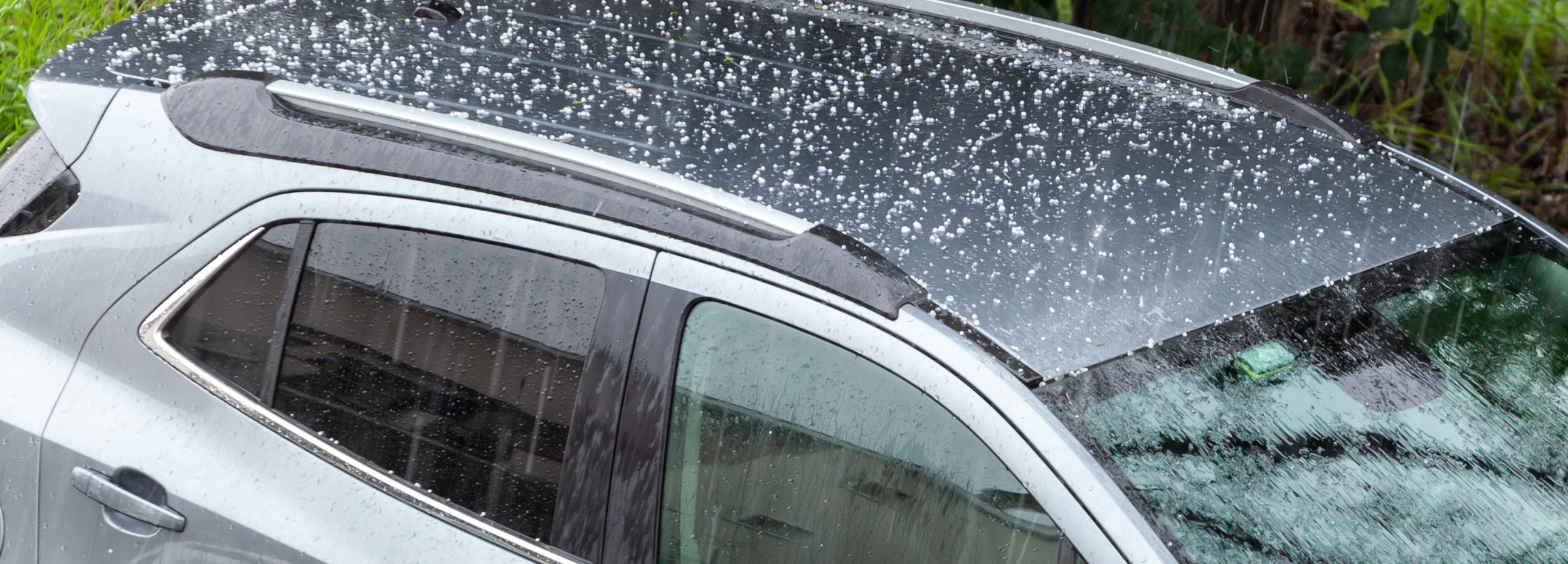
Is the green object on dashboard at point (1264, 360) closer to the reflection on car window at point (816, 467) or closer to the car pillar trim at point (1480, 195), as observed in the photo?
the reflection on car window at point (816, 467)

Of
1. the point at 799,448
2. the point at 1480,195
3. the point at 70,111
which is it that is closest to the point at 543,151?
the point at 799,448

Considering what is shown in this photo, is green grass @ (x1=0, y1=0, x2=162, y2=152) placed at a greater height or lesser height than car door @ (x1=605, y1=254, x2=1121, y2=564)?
lesser

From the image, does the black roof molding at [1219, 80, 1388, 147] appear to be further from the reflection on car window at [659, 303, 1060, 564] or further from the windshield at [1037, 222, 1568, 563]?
the reflection on car window at [659, 303, 1060, 564]

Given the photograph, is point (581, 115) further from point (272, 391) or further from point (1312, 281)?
point (1312, 281)

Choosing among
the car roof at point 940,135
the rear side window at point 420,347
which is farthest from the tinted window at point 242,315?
the car roof at point 940,135

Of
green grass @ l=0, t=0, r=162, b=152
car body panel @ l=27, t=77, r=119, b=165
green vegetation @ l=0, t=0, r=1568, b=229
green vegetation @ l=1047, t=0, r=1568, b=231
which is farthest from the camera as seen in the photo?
green vegetation @ l=1047, t=0, r=1568, b=231

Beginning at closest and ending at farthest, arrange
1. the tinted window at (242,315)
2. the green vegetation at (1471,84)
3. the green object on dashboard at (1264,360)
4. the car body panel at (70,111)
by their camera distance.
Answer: the green object on dashboard at (1264,360), the tinted window at (242,315), the car body panel at (70,111), the green vegetation at (1471,84)

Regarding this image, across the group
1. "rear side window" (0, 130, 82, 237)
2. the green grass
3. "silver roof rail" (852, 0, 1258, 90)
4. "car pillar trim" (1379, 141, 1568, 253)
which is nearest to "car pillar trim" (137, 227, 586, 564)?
"rear side window" (0, 130, 82, 237)

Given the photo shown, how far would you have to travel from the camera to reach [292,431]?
6.75ft

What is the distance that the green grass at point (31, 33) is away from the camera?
191 inches

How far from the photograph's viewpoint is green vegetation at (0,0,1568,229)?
14.7ft

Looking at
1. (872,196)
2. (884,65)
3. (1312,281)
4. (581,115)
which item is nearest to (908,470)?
(872,196)

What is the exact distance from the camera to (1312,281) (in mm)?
1905

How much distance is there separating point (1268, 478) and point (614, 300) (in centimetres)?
96
